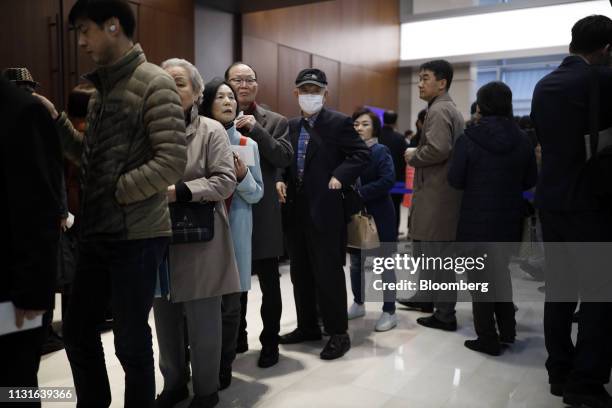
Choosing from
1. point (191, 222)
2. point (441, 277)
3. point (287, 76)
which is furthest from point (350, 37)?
point (191, 222)

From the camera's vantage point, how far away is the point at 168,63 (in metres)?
1.96

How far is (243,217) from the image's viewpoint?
2.36 metres

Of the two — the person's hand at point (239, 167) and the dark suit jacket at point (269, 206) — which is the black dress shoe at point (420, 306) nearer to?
the dark suit jacket at point (269, 206)

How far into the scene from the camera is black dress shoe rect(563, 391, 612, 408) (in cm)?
207

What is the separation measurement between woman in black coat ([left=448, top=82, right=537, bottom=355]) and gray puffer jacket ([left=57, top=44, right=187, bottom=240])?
177cm

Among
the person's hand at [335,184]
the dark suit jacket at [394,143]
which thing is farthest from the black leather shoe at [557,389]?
the dark suit jacket at [394,143]

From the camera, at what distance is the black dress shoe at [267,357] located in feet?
8.60

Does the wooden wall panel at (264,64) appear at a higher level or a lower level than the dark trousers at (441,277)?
higher

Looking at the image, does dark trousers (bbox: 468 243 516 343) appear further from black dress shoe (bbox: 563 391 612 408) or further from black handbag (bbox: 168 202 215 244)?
black handbag (bbox: 168 202 215 244)

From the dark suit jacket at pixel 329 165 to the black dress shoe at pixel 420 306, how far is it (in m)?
1.18

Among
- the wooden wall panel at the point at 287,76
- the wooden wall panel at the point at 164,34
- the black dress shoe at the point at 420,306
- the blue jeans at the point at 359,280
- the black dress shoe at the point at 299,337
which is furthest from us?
the wooden wall panel at the point at 287,76

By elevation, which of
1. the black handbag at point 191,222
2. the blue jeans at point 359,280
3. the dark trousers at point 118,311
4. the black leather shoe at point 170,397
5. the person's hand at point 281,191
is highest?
the person's hand at point 281,191

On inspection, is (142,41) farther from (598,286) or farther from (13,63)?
(598,286)

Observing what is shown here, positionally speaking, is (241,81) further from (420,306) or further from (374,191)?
(420,306)
